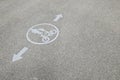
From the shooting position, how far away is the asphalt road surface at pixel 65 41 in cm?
359

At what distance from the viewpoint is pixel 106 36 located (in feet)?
14.1

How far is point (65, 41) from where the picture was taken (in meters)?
4.27

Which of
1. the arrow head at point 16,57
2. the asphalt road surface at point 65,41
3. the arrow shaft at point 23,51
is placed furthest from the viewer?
the arrow shaft at point 23,51

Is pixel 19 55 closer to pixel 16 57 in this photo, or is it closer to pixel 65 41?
pixel 16 57

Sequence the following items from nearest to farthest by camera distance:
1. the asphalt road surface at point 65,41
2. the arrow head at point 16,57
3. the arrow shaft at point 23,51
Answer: the asphalt road surface at point 65,41 → the arrow head at point 16,57 → the arrow shaft at point 23,51

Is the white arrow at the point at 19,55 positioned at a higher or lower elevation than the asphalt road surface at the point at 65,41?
lower

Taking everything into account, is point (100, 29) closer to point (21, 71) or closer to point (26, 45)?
point (26, 45)

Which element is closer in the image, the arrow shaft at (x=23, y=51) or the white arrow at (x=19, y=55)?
the white arrow at (x=19, y=55)

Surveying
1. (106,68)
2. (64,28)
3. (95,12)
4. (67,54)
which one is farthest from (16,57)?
(95,12)

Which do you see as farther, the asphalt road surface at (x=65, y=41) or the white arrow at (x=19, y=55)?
the white arrow at (x=19, y=55)

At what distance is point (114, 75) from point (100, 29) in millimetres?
1500

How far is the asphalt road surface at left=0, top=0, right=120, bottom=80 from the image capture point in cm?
359

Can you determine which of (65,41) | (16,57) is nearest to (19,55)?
(16,57)

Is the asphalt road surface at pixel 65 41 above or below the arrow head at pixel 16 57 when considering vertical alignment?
above
